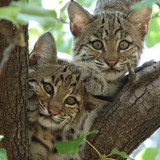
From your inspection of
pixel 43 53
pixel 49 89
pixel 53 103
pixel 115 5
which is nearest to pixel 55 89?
pixel 49 89

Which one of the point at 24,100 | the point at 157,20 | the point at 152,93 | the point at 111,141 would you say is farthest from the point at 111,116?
the point at 157,20

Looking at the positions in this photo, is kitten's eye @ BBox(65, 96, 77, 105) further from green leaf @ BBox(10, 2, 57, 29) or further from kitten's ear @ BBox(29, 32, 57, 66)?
green leaf @ BBox(10, 2, 57, 29)

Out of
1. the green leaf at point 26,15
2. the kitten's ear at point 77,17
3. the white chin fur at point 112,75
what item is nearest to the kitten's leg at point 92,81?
the white chin fur at point 112,75

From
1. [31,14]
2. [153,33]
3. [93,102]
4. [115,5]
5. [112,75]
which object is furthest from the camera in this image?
[115,5]

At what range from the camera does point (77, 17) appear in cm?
529

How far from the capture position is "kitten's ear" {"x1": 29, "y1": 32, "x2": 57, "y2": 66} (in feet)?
12.9

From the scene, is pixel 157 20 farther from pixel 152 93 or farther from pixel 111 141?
pixel 111 141

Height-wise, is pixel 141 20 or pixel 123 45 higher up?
pixel 141 20

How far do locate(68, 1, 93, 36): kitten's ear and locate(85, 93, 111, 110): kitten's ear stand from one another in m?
1.76

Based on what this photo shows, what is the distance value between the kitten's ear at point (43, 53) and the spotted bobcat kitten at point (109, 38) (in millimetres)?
714

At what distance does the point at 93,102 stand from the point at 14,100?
1331 mm

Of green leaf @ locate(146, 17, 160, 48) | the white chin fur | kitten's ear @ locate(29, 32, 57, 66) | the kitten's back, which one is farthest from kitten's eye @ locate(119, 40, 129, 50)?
kitten's ear @ locate(29, 32, 57, 66)

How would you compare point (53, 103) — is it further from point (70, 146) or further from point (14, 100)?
point (70, 146)

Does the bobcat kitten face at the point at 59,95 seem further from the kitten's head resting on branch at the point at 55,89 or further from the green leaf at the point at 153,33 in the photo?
the green leaf at the point at 153,33
